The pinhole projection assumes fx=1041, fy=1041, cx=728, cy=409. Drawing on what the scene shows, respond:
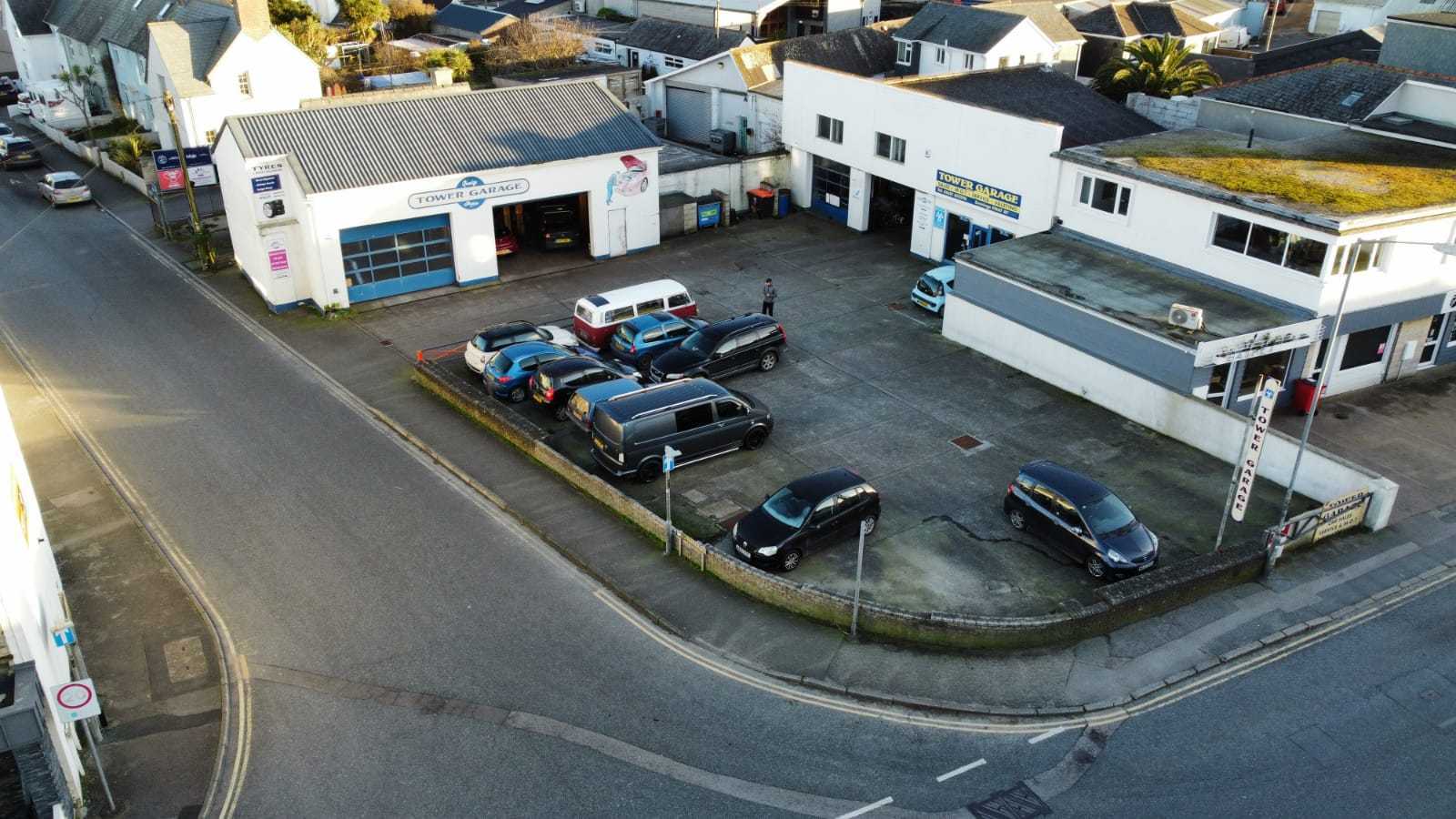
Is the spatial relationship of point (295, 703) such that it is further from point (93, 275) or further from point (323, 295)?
point (93, 275)

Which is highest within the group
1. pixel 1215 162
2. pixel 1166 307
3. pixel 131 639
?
pixel 1215 162

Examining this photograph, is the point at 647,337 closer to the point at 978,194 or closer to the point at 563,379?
the point at 563,379

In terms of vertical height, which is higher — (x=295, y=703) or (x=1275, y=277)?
(x=1275, y=277)

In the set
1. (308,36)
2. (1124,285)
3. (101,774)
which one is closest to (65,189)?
(308,36)

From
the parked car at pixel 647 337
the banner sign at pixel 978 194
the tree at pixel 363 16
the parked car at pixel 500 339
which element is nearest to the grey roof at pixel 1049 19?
the banner sign at pixel 978 194

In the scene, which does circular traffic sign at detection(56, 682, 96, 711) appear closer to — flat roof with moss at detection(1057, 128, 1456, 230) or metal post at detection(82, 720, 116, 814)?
metal post at detection(82, 720, 116, 814)

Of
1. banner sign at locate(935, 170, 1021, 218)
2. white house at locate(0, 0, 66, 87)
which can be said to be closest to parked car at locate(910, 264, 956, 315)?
banner sign at locate(935, 170, 1021, 218)

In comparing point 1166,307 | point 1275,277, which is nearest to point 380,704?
point 1166,307
